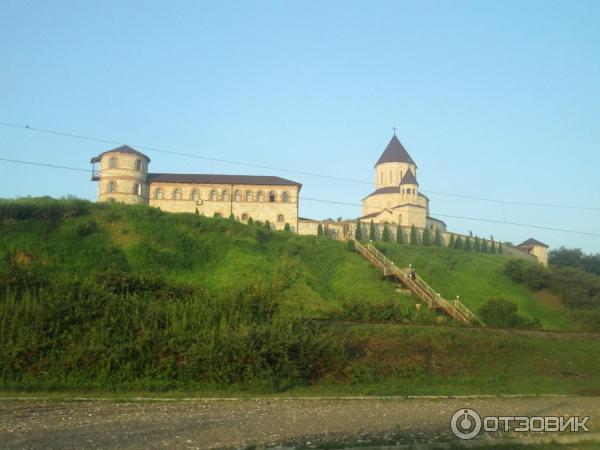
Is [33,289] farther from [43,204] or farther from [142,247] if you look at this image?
[43,204]

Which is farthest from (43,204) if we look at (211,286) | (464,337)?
(464,337)

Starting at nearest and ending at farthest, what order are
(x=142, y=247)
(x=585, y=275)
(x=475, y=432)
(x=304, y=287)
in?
1. (x=475, y=432)
2. (x=304, y=287)
3. (x=142, y=247)
4. (x=585, y=275)

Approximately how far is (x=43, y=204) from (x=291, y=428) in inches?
1120

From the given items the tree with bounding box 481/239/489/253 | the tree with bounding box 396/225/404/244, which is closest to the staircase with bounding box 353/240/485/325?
the tree with bounding box 396/225/404/244

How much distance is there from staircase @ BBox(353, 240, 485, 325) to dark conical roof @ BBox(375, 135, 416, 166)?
38.9 metres

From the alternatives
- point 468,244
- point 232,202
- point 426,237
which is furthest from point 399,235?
point 232,202

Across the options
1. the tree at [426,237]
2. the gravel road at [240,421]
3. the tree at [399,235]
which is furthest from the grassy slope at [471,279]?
the gravel road at [240,421]

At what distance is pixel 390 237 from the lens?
54.9 metres

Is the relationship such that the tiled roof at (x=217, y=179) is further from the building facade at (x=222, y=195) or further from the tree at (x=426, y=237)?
the tree at (x=426, y=237)

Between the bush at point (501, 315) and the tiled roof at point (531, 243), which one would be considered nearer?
the bush at point (501, 315)

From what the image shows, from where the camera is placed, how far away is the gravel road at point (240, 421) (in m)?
8.91

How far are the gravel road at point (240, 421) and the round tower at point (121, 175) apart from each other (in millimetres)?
44040

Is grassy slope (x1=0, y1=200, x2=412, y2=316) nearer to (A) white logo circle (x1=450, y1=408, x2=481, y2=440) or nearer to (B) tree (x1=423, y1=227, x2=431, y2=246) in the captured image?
(A) white logo circle (x1=450, y1=408, x2=481, y2=440)

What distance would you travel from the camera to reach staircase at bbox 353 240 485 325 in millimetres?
29281
